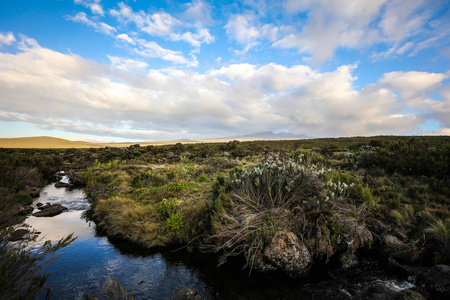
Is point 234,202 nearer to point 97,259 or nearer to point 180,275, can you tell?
point 180,275

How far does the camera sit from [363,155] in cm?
1193

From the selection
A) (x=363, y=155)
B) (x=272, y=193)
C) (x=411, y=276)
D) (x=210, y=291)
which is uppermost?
(x=363, y=155)

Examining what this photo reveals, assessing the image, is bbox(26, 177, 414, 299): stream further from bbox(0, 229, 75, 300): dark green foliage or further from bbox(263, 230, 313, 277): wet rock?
bbox(0, 229, 75, 300): dark green foliage

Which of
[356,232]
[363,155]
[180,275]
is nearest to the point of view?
[180,275]

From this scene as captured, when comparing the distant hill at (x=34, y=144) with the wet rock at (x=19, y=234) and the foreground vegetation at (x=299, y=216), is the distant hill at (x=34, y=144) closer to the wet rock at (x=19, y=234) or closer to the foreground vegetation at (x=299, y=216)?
the foreground vegetation at (x=299, y=216)

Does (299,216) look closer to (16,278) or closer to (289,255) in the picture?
(289,255)

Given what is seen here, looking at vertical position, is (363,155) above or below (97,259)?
above

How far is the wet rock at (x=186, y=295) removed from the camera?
13.0 feet

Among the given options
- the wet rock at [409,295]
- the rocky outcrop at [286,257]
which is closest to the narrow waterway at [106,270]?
the rocky outcrop at [286,257]

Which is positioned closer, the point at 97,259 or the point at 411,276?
the point at 411,276

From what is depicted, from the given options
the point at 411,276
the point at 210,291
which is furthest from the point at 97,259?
the point at 411,276

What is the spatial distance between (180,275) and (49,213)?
7155 millimetres

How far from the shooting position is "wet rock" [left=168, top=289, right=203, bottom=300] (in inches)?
156

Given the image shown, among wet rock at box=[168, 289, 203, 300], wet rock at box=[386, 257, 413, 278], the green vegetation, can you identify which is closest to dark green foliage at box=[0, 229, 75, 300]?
wet rock at box=[168, 289, 203, 300]
